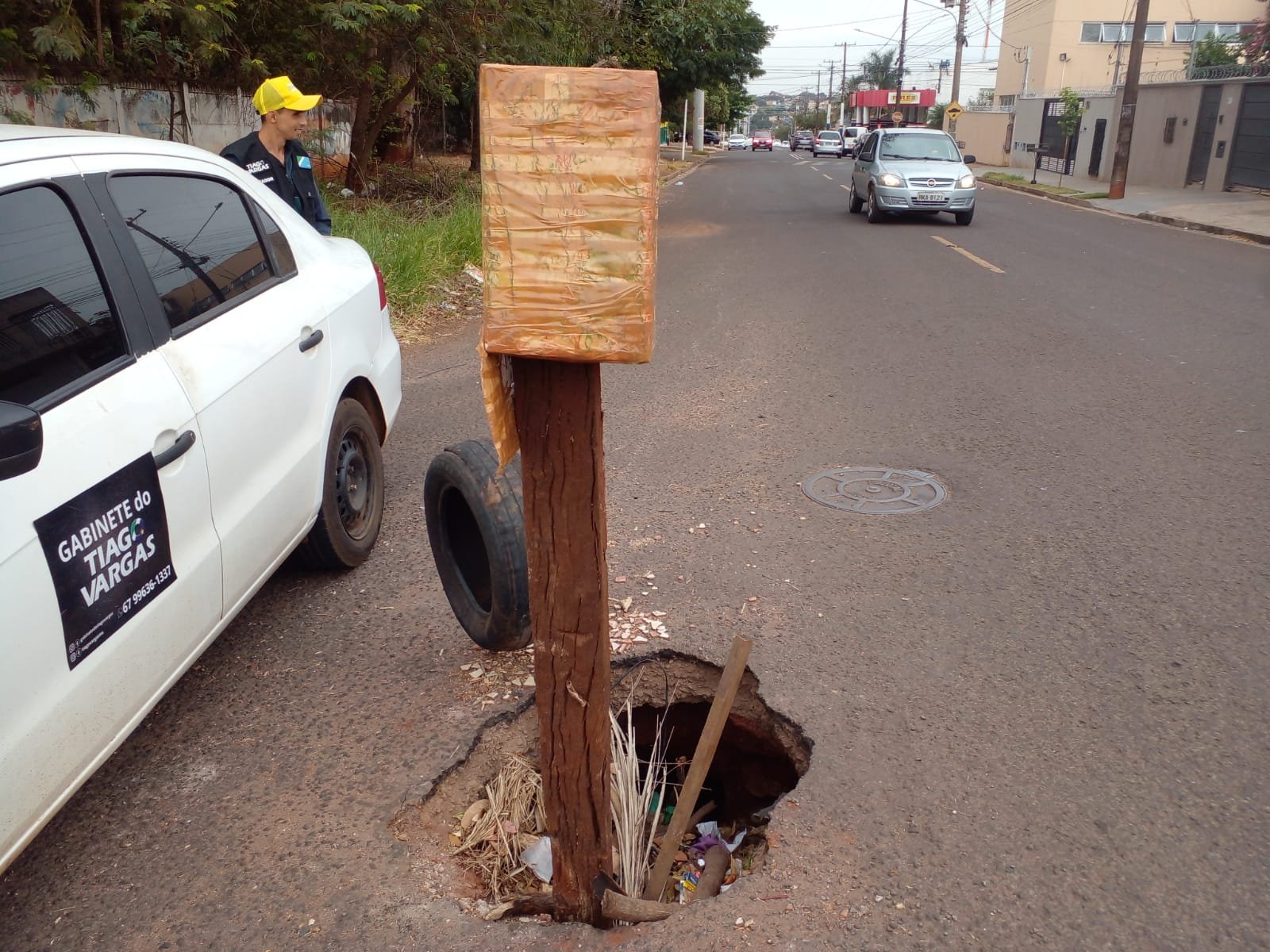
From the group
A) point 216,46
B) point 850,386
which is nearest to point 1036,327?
point 850,386

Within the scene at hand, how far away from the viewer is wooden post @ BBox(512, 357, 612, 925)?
213 centimetres

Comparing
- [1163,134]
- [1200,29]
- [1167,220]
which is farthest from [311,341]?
[1200,29]

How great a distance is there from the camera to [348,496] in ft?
14.1

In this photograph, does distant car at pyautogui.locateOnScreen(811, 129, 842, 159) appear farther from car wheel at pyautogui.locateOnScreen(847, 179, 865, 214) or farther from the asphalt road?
the asphalt road

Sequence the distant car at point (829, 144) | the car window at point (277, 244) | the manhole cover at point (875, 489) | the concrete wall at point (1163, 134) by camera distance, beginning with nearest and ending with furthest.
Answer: the car window at point (277, 244)
the manhole cover at point (875, 489)
the concrete wall at point (1163, 134)
the distant car at point (829, 144)

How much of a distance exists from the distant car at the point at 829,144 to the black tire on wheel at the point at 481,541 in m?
57.0

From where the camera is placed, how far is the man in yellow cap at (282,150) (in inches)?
221

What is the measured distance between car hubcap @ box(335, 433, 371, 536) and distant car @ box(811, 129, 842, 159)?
56422 mm

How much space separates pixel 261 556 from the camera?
10.9ft

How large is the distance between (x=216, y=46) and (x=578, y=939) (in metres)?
9.30

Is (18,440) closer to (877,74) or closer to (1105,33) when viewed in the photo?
(1105,33)

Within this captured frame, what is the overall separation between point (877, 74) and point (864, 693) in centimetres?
11065

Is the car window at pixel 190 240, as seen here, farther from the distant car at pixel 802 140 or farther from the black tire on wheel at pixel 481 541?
the distant car at pixel 802 140

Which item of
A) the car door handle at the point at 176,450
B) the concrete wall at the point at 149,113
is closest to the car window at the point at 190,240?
the car door handle at the point at 176,450
